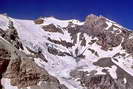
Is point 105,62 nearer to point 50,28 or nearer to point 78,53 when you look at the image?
point 78,53

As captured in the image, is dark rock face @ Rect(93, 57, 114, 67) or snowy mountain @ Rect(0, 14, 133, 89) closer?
snowy mountain @ Rect(0, 14, 133, 89)

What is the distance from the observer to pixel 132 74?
15300cm

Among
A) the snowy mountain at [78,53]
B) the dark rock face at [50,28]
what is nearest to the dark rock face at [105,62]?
the snowy mountain at [78,53]

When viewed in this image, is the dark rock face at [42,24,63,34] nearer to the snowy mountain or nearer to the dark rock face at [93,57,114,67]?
the snowy mountain

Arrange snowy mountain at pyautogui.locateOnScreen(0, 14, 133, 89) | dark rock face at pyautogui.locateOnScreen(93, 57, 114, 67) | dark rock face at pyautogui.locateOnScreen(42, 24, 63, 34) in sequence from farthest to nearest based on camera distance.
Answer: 1. dark rock face at pyautogui.locateOnScreen(42, 24, 63, 34)
2. dark rock face at pyautogui.locateOnScreen(93, 57, 114, 67)
3. snowy mountain at pyautogui.locateOnScreen(0, 14, 133, 89)

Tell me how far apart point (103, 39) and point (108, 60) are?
30263 millimetres

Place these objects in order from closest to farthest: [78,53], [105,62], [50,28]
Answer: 1. [105,62]
2. [78,53]
3. [50,28]

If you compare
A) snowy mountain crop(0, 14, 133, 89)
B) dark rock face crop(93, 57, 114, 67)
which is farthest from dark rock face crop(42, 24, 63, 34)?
dark rock face crop(93, 57, 114, 67)

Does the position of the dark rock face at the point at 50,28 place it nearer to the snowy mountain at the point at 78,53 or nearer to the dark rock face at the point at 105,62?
the snowy mountain at the point at 78,53

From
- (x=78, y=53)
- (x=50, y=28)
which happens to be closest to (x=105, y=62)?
(x=78, y=53)

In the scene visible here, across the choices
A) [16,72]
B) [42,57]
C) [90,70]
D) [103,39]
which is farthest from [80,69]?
[16,72]

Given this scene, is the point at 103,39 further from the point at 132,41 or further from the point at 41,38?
the point at 41,38

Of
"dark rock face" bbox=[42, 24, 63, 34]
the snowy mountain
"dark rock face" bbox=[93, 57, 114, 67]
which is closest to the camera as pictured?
the snowy mountain

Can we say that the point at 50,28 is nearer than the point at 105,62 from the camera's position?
No
